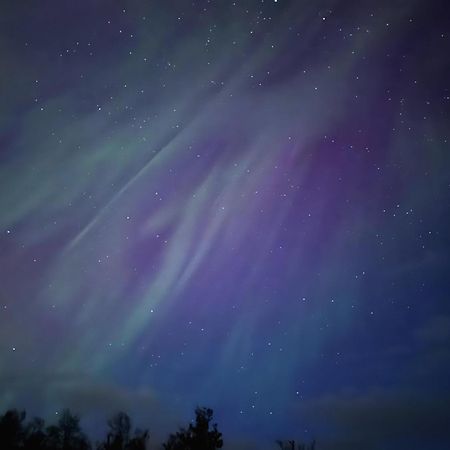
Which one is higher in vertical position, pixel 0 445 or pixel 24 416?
pixel 24 416

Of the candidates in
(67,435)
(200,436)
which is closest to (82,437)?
(67,435)

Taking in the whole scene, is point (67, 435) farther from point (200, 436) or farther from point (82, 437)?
point (200, 436)

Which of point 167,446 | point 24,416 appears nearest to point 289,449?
point 167,446

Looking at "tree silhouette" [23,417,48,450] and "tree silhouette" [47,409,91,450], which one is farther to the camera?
"tree silhouette" [47,409,91,450]

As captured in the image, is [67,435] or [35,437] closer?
[35,437]

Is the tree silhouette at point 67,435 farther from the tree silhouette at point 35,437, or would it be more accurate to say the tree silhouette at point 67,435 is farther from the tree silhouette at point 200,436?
the tree silhouette at point 200,436

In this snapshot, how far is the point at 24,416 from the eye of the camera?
56.6 meters

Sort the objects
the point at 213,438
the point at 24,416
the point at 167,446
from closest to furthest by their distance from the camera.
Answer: the point at 213,438 → the point at 167,446 → the point at 24,416

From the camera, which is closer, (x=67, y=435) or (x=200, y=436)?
(x=200, y=436)

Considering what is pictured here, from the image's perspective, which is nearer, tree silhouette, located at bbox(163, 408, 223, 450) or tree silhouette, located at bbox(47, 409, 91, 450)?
tree silhouette, located at bbox(163, 408, 223, 450)

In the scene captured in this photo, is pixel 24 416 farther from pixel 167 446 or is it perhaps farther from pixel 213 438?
pixel 213 438

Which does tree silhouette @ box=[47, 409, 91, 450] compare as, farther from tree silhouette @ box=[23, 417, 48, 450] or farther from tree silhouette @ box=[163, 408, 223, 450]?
tree silhouette @ box=[163, 408, 223, 450]

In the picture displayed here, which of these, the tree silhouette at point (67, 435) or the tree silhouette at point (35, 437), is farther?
the tree silhouette at point (67, 435)

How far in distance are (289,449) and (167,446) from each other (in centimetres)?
2560
